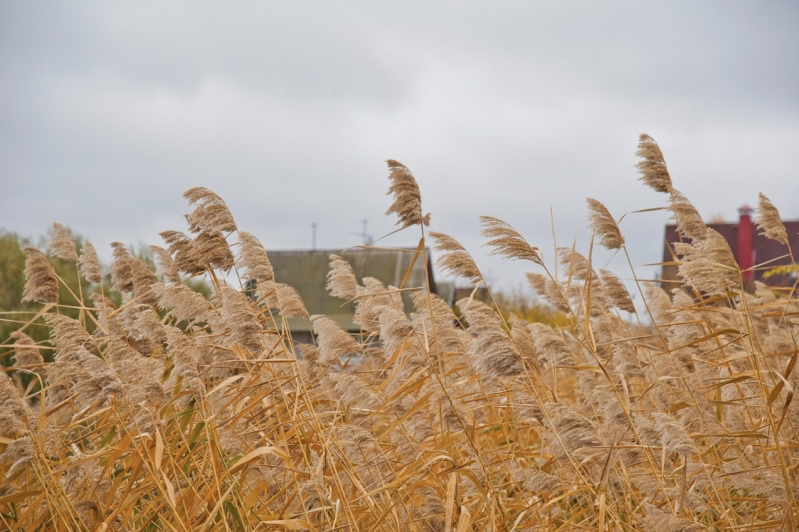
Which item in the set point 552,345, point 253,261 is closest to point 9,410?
point 253,261

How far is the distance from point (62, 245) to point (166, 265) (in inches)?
34.9

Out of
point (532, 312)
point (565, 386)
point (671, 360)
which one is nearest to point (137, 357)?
point (671, 360)

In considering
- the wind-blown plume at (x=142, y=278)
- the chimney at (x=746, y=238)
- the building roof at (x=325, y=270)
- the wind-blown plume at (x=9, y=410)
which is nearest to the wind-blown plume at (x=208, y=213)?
the wind-blown plume at (x=142, y=278)

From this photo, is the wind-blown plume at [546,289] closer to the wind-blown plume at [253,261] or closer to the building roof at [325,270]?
the wind-blown plume at [253,261]

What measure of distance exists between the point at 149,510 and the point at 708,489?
2173mm

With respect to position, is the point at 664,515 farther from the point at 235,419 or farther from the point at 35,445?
the point at 35,445

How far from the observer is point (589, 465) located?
3062 mm

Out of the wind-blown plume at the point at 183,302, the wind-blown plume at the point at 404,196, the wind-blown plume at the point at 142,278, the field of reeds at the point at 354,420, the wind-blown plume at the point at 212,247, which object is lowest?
the field of reeds at the point at 354,420

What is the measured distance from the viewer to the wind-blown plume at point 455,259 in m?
2.82

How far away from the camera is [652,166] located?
3.12m

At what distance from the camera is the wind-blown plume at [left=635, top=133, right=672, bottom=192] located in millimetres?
3098

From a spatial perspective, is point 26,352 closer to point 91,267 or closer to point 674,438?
point 91,267

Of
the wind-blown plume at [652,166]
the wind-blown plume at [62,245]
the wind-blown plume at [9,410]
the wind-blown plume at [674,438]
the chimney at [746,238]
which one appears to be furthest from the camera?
the chimney at [746,238]

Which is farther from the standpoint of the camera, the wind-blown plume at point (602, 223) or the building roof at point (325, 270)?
the building roof at point (325, 270)
